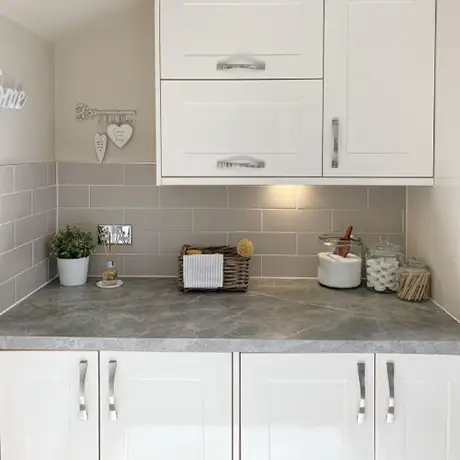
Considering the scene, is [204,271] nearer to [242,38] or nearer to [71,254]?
[71,254]

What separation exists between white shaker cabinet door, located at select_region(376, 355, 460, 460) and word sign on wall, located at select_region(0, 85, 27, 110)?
4.76ft

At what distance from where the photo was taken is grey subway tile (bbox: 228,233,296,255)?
9.41 ft

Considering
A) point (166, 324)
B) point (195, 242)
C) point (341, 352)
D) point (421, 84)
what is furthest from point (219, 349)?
point (421, 84)

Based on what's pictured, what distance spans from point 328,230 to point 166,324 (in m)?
0.97

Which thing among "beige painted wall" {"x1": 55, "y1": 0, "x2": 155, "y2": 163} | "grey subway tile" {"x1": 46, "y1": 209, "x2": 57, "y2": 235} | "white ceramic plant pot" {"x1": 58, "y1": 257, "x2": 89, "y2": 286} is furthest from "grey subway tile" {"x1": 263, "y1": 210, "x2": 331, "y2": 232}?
"grey subway tile" {"x1": 46, "y1": 209, "x2": 57, "y2": 235}

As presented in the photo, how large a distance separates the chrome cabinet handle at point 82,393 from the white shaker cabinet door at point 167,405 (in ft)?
0.17

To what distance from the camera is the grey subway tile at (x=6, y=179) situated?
2.29 meters

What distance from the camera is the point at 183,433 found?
6.76 feet

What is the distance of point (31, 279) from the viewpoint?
102 inches

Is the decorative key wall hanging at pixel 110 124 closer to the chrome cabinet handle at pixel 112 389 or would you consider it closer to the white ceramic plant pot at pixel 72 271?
the white ceramic plant pot at pixel 72 271

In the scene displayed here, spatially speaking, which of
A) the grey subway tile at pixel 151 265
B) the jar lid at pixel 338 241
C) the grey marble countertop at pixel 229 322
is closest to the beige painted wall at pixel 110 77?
the grey subway tile at pixel 151 265

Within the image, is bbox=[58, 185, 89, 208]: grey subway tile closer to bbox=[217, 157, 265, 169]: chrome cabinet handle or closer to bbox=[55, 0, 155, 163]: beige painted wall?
bbox=[55, 0, 155, 163]: beige painted wall

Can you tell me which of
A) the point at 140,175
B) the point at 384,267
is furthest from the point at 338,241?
the point at 140,175

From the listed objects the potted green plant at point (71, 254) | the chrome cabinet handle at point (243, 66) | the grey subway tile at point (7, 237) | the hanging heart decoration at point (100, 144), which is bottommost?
the potted green plant at point (71, 254)
